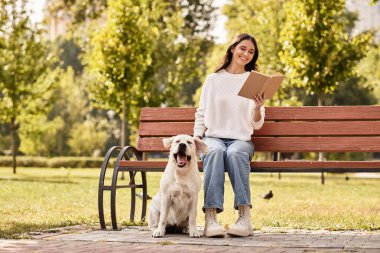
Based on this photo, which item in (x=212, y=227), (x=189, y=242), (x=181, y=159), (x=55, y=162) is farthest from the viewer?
(x=55, y=162)

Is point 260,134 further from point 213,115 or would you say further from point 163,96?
point 163,96

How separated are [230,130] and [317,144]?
1.28m

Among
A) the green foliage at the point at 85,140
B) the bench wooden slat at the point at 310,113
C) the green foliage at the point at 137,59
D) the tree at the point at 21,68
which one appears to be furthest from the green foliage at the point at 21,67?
the green foliage at the point at 85,140

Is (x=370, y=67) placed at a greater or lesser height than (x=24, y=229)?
greater

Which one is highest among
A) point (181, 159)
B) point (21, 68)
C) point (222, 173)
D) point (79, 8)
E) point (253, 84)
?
point (79, 8)

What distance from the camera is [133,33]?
24531 millimetres

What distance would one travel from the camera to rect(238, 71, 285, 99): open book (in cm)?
737

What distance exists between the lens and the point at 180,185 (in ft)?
24.3

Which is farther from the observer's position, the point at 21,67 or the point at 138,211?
the point at 21,67

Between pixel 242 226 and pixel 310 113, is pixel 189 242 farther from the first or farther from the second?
pixel 310 113

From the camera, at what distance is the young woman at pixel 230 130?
294 inches

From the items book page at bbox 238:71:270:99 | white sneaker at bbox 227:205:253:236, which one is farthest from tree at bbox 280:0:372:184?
white sneaker at bbox 227:205:253:236

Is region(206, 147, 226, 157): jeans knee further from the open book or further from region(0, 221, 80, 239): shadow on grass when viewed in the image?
region(0, 221, 80, 239): shadow on grass

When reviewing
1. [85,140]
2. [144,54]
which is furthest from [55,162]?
[144,54]
